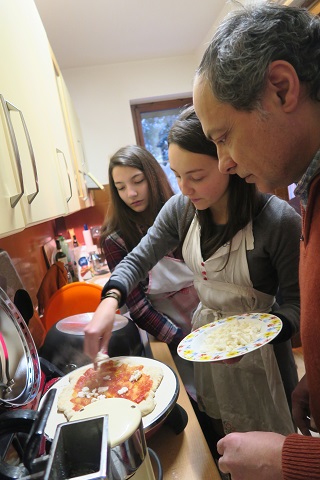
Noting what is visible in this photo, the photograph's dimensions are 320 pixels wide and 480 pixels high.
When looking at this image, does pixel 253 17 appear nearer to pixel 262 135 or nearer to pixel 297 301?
pixel 262 135

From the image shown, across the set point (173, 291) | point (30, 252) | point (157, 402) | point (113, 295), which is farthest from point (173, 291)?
point (30, 252)

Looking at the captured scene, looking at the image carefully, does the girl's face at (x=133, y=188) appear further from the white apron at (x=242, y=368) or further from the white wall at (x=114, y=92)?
the white wall at (x=114, y=92)

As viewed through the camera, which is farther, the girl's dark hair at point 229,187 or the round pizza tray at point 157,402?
the girl's dark hair at point 229,187

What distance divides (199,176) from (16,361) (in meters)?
0.63

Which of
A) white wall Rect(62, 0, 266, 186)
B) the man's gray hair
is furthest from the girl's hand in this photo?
white wall Rect(62, 0, 266, 186)

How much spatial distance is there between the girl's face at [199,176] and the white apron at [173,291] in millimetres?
385

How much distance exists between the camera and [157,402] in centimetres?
71

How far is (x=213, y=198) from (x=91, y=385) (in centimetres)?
57

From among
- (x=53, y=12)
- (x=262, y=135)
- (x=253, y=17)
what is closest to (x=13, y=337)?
(x=262, y=135)

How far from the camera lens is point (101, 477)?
1.05ft

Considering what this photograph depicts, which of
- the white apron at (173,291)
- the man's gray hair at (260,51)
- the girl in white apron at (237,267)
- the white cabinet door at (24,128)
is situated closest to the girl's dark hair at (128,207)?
the white apron at (173,291)

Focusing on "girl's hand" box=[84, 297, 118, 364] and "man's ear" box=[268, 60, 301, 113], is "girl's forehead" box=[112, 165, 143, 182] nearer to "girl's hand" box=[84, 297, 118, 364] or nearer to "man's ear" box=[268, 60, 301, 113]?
"girl's hand" box=[84, 297, 118, 364]

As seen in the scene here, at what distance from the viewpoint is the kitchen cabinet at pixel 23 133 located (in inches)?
24.0

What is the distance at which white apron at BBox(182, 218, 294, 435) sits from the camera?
0.95 meters
